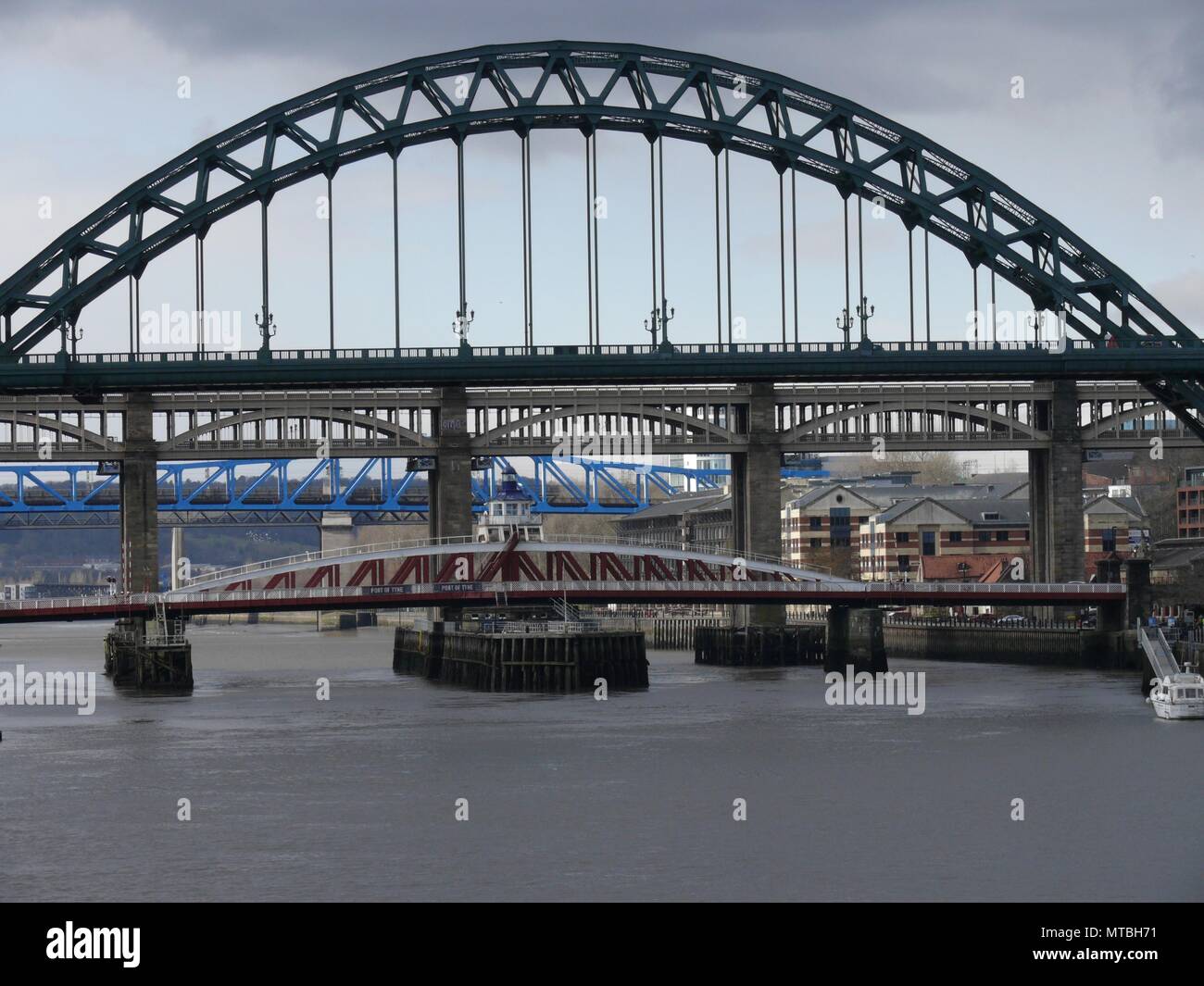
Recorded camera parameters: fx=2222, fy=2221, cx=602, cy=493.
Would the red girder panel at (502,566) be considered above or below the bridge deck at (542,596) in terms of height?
above

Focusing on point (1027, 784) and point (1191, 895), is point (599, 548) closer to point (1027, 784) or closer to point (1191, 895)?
point (1027, 784)

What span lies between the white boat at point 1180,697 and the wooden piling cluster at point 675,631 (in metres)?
72.2

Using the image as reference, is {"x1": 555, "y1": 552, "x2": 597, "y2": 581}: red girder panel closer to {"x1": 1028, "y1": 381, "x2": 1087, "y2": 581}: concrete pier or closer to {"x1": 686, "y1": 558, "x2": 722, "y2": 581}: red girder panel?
{"x1": 686, "y1": 558, "x2": 722, "y2": 581}: red girder panel

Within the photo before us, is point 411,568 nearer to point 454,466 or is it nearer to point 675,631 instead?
point 454,466

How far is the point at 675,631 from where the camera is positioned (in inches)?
6127

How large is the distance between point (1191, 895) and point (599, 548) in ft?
198

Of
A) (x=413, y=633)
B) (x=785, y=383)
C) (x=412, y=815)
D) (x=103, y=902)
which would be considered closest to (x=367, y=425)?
(x=413, y=633)

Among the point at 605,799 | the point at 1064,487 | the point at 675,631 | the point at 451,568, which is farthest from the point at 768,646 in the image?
the point at 605,799

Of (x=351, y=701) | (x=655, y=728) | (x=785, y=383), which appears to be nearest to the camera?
(x=655, y=728)

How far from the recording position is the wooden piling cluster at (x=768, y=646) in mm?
113000

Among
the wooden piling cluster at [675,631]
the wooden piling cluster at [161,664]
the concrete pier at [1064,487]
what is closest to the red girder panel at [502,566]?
the wooden piling cluster at [161,664]

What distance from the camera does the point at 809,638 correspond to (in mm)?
115312

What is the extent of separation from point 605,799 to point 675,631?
10143 cm

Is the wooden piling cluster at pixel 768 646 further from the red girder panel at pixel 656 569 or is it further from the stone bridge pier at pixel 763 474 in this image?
the red girder panel at pixel 656 569
